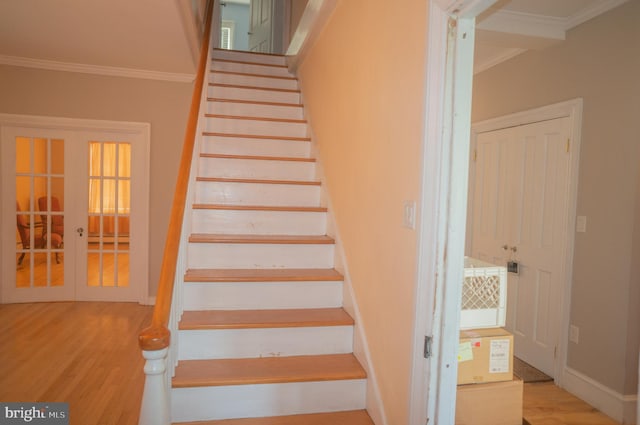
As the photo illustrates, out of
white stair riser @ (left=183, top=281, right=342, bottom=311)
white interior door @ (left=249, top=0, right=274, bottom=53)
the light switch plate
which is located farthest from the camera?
white interior door @ (left=249, top=0, right=274, bottom=53)

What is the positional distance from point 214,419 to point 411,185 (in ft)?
4.81

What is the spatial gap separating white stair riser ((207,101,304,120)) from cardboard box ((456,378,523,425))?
2.93 meters

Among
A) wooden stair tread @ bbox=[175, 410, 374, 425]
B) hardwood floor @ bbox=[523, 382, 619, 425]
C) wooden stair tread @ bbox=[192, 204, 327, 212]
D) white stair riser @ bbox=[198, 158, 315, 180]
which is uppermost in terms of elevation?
white stair riser @ bbox=[198, 158, 315, 180]

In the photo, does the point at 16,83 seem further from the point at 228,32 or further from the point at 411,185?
the point at 228,32

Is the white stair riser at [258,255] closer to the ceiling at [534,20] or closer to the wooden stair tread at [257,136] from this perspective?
the wooden stair tread at [257,136]

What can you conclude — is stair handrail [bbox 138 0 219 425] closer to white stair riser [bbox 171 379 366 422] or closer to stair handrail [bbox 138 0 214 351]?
stair handrail [bbox 138 0 214 351]

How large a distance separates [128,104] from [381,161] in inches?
137

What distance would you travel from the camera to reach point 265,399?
2.03 m

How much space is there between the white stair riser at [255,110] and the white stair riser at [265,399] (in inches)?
104

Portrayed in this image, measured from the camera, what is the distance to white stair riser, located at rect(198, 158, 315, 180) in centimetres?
327

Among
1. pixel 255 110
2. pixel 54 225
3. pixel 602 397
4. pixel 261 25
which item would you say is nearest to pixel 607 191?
pixel 602 397

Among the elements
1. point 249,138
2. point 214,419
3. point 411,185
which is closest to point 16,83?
point 249,138

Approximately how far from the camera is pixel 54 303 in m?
4.36

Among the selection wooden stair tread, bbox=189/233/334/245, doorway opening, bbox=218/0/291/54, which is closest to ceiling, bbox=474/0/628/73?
wooden stair tread, bbox=189/233/334/245
